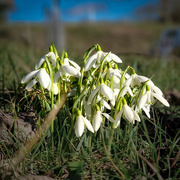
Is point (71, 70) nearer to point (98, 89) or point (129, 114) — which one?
point (98, 89)

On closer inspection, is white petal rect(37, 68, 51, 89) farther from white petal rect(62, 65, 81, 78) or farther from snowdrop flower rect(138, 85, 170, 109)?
snowdrop flower rect(138, 85, 170, 109)

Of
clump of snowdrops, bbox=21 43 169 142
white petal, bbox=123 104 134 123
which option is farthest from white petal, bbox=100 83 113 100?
white petal, bbox=123 104 134 123

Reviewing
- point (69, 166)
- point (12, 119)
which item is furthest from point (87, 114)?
point (12, 119)

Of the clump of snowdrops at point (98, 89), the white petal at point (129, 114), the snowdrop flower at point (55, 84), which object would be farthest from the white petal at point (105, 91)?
the snowdrop flower at point (55, 84)

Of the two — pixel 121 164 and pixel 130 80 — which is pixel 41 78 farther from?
pixel 121 164

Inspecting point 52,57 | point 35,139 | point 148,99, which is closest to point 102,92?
point 148,99

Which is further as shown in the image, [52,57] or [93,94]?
[52,57]

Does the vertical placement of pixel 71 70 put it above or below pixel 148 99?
above

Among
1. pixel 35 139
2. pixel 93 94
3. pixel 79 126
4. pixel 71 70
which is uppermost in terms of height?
pixel 71 70
